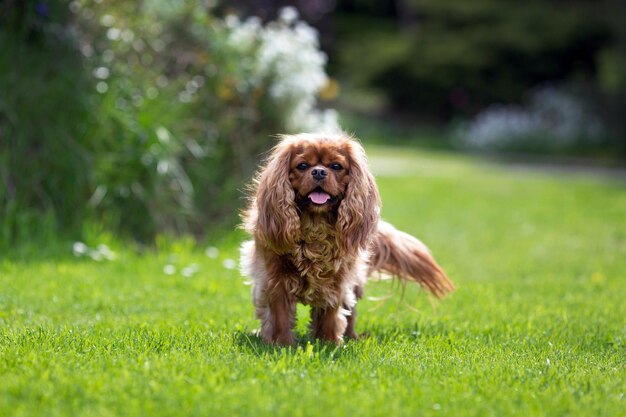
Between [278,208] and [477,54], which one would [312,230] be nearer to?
[278,208]

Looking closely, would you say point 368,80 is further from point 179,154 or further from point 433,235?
point 179,154

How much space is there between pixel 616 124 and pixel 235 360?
741 inches

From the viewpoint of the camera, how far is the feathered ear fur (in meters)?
4.73

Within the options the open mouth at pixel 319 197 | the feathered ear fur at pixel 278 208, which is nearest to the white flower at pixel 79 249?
the feathered ear fur at pixel 278 208

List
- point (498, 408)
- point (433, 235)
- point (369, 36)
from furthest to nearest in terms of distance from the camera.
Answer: point (369, 36), point (433, 235), point (498, 408)

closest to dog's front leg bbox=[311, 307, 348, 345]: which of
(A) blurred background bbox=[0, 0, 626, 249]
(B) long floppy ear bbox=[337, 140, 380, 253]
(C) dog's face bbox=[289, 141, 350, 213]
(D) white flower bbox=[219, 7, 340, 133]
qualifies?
(B) long floppy ear bbox=[337, 140, 380, 253]

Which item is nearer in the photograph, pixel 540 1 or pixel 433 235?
pixel 433 235

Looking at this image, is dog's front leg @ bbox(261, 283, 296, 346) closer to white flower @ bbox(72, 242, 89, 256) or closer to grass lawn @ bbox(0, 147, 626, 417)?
grass lawn @ bbox(0, 147, 626, 417)

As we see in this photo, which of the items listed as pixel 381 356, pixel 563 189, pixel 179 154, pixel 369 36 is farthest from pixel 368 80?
pixel 381 356

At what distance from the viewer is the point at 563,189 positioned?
48.5ft

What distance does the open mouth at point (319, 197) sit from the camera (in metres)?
4.76

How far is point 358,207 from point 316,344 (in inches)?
30.6

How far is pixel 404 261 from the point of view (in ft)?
18.5

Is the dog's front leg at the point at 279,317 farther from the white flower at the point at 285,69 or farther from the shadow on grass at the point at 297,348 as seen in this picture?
the white flower at the point at 285,69
